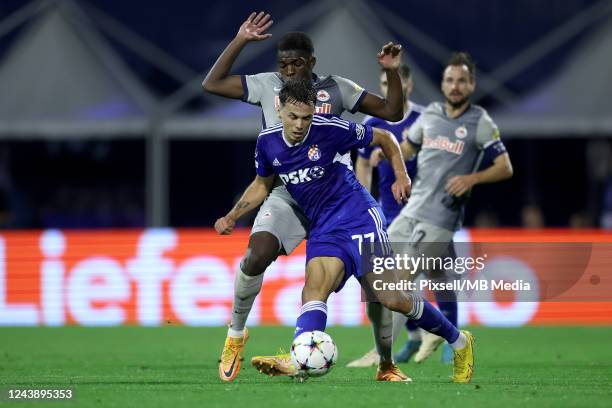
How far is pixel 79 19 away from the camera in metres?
19.3

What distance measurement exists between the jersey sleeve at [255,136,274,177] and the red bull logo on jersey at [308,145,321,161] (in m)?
0.33

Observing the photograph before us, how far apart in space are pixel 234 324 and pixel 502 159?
Answer: 107 inches

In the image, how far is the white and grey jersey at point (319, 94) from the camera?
28.9 feet

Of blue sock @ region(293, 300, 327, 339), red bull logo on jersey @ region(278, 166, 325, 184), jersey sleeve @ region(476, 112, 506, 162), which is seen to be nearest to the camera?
blue sock @ region(293, 300, 327, 339)

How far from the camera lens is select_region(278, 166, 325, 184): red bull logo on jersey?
838cm

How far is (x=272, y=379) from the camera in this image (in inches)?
345

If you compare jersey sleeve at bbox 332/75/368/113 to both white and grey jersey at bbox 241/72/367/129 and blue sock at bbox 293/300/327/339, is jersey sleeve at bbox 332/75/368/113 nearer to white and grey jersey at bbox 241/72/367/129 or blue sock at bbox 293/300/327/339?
white and grey jersey at bbox 241/72/367/129

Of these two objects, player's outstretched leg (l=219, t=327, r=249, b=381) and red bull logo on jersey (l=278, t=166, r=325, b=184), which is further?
player's outstretched leg (l=219, t=327, r=249, b=381)

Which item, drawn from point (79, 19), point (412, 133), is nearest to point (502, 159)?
point (412, 133)

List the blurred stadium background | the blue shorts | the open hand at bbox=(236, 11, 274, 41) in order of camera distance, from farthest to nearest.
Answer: the blurred stadium background, the open hand at bbox=(236, 11, 274, 41), the blue shorts

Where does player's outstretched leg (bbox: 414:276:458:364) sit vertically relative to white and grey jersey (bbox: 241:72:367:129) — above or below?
below

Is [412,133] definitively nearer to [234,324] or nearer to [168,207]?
[234,324]

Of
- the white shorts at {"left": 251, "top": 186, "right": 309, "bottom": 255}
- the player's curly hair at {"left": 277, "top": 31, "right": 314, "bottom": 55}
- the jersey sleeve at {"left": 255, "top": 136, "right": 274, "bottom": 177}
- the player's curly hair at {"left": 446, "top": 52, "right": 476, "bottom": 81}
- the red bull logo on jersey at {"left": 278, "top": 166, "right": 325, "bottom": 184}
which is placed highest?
the player's curly hair at {"left": 446, "top": 52, "right": 476, "bottom": 81}

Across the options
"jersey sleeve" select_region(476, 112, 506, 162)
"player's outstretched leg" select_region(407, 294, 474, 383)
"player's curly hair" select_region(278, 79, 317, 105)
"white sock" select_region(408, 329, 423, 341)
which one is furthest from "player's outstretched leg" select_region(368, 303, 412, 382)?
"white sock" select_region(408, 329, 423, 341)
